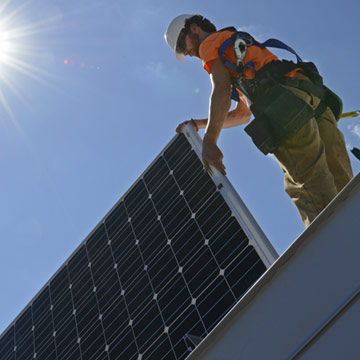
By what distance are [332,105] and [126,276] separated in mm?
9041

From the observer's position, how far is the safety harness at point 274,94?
375 centimetres

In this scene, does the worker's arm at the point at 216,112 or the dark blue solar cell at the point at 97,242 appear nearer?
the worker's arm at the point at 216,112

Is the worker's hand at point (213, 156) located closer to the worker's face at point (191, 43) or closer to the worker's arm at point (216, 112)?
the worker's arm at point (216, 112)

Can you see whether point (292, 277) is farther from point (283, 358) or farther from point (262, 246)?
point (262, 246)

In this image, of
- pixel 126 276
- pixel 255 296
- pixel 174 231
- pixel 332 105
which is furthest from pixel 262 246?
pixel 255 296

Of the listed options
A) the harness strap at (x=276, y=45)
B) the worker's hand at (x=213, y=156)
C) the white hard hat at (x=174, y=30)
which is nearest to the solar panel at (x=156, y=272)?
the white hard hat at (x=174, y=30)

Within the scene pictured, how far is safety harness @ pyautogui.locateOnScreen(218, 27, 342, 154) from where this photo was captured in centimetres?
375

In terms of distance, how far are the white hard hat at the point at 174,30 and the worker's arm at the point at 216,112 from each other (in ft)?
1.88

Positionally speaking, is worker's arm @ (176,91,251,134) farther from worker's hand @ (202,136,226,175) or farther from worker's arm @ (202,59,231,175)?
worker's hand @ (202,136,226,175)

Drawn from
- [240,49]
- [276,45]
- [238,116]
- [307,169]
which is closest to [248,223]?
[238,116]

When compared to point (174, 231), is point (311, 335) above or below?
below

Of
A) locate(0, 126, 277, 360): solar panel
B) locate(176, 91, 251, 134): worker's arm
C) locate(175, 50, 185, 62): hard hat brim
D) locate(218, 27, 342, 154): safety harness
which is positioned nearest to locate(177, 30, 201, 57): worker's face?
locate(175, 50, 185, 62): hard hat brim

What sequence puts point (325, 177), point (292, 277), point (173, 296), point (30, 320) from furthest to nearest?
point (30, 320), point (173, 296), point (325, 177), point (292, 277)

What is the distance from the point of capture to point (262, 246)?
30.9 feet
